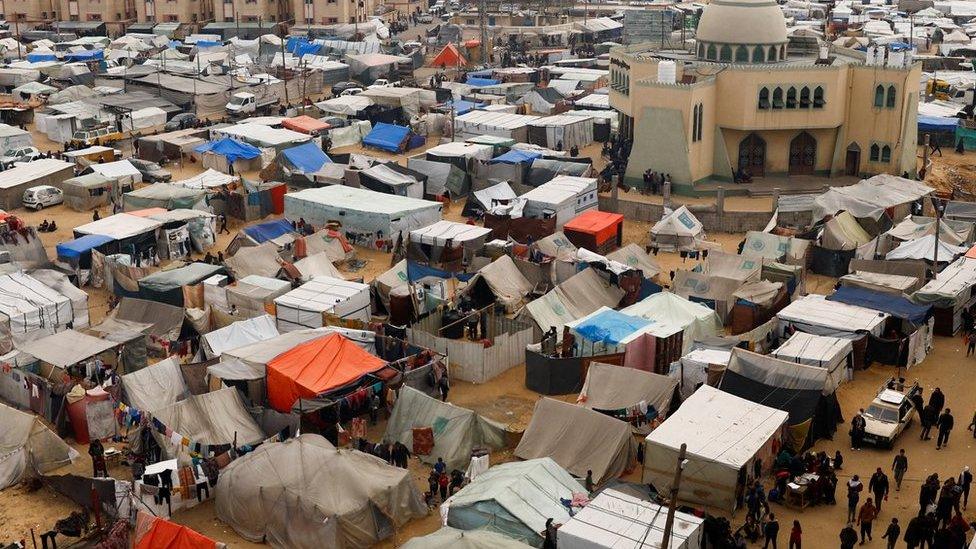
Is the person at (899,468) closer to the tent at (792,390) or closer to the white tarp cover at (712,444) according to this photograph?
the tent at (792,390)

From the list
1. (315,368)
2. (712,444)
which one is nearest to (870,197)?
(712,444)

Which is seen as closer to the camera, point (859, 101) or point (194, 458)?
point (194, 458)

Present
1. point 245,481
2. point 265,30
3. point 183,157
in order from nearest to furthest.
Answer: point 245,481, point 183,157, point 265,30

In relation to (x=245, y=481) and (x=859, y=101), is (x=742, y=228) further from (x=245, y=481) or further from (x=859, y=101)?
(x=245, y=481)

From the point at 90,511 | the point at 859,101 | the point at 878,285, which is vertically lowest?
the point at 90,511

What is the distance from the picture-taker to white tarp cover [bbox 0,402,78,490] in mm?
21391

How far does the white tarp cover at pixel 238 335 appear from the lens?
83.4 feet

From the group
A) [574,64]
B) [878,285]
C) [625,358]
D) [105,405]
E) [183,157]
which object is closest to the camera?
[105,405]

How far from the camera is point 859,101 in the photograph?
4100 centimetres

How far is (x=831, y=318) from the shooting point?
26.2 m

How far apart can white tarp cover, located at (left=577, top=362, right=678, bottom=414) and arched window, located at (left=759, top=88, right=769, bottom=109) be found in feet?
64.8

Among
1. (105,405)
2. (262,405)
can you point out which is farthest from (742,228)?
(105,405)

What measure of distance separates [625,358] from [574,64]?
4725 cm

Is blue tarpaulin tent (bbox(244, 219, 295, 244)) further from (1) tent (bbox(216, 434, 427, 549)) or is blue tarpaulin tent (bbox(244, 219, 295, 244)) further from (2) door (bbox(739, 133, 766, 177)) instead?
(2) door (bbox(739, 133, 766, 177))
